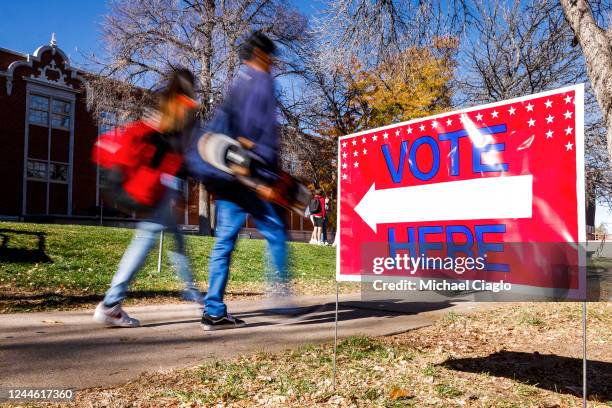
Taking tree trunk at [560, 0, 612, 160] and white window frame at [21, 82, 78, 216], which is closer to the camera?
tree trunk at [560, 0, 612, 160]

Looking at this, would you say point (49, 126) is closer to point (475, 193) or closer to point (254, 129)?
point (254, 129)

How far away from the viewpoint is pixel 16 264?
766 centimetres

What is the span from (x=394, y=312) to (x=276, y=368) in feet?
10.2

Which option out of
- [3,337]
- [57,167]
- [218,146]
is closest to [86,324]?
[3,337]

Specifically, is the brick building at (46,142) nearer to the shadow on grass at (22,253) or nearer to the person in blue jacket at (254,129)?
the shadow on grass at (22,253)

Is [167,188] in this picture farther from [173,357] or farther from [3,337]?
[3,337]

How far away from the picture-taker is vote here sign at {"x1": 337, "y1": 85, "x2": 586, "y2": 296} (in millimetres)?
2676

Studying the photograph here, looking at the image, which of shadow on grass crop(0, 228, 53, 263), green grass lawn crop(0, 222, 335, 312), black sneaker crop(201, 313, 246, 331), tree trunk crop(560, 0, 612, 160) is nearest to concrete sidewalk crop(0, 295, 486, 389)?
black sneaker crop(201, 313, 246, 331)

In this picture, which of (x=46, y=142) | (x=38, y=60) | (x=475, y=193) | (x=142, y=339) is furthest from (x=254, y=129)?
(x=38, y=60)

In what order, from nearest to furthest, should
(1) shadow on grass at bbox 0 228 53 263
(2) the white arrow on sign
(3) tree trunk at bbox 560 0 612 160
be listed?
(2) the white arrow on sign, (3) tree trunk at bbox 560 0 612 160, (1) shadow on grass at bbox 0 228 53 263

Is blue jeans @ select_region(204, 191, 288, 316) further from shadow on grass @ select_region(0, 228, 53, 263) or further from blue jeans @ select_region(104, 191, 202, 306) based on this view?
shadow on grass @ select_region(0, 228, 53, 263)

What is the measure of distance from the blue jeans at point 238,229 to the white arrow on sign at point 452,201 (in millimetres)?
A: 624

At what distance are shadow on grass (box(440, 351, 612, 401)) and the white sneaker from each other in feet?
8.91

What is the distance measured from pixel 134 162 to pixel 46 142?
29.6 meters
